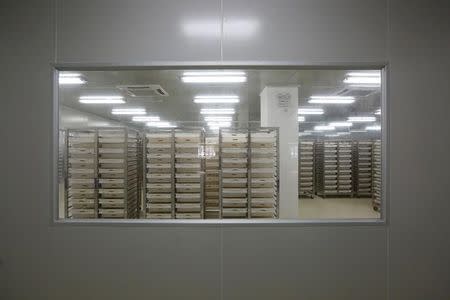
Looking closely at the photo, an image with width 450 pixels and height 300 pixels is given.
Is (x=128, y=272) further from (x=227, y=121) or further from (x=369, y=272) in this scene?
(x=227, y=121)

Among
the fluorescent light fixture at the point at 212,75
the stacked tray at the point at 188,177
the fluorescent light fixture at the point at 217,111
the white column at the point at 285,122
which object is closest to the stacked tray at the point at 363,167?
the white column at the point at 285,122

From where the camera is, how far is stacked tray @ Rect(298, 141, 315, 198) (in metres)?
8.60

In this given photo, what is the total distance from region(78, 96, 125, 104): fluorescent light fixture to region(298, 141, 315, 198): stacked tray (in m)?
5.75

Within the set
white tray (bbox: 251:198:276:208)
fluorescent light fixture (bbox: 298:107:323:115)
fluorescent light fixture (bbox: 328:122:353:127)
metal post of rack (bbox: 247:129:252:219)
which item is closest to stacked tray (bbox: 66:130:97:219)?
metal post of rack (bbox: 247:129:252:219)

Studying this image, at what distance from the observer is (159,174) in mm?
4852

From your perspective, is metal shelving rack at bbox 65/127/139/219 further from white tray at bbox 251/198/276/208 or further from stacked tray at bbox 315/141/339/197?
stacked tray at bbox 315/141/339/197

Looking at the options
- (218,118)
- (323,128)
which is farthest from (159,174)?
(323,128)

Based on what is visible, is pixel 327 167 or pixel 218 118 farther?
pixel 218 118

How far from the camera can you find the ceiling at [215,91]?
213 inches

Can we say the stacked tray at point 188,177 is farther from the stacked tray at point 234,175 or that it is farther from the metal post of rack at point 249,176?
the metal post of rack at point 249,176

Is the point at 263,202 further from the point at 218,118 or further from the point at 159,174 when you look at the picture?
the point at 218,118

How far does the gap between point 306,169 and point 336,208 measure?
1.39m

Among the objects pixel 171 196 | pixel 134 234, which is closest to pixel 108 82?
pixel 171 196
